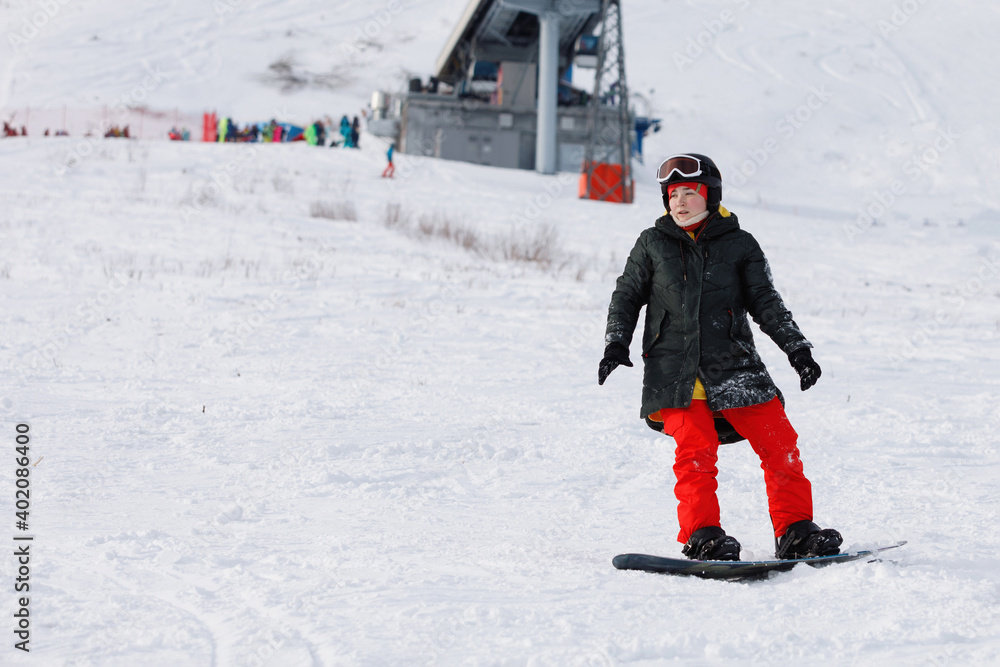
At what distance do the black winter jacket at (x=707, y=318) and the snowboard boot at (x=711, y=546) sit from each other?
0.45 metres

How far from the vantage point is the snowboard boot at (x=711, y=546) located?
3043 mm

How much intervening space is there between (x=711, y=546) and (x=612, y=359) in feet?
2.45

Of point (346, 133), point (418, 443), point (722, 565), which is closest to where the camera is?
point (722, 565)

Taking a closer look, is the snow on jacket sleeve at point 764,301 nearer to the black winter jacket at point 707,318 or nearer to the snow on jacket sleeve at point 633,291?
the black winter jacket at point 707,318

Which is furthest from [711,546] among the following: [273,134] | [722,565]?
[273,134]

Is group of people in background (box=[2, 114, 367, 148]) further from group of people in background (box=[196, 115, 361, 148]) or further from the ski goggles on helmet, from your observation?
the ski goggles on helmet

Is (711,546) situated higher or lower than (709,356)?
lower

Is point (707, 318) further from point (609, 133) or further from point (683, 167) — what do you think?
point (609, 133)

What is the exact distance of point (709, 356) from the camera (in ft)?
10.4

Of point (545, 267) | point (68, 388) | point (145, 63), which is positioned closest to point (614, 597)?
point (68, 388)

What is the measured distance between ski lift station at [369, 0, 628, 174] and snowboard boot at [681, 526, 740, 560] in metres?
28.2

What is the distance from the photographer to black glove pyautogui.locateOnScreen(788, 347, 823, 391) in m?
3.00

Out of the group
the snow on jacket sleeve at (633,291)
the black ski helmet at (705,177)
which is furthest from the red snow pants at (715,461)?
the black ski helmet at (705,177)

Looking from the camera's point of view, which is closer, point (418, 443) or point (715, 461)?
point (715, 461)
